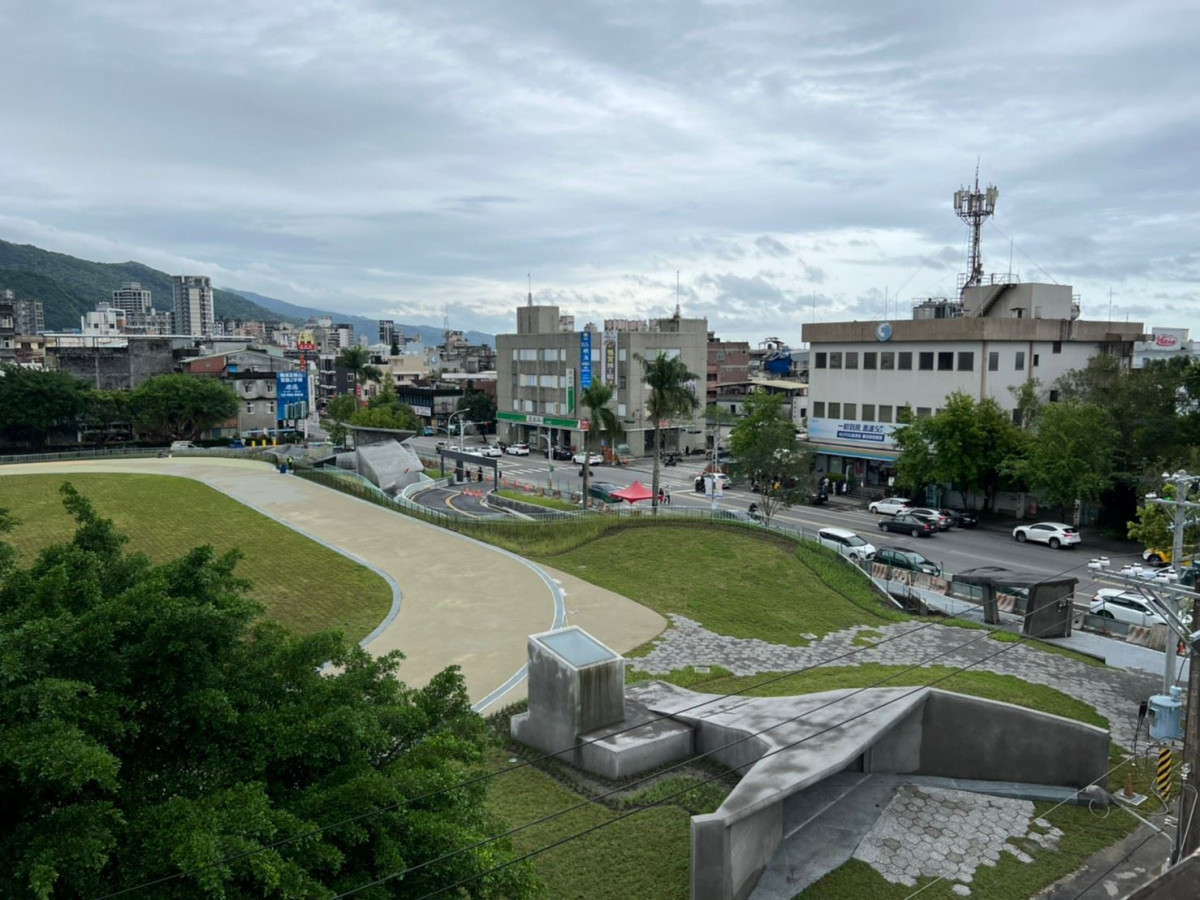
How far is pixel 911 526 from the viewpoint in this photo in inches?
1713

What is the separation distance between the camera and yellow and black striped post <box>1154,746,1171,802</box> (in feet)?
49.2

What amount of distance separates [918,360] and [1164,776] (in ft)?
131

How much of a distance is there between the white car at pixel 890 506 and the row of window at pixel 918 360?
876 cm

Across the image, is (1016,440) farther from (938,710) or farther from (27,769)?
(27,769)

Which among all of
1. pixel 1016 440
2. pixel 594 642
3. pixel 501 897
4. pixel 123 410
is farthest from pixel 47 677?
pixel 123 410

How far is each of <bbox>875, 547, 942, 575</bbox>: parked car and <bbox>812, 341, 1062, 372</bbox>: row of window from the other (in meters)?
20.1

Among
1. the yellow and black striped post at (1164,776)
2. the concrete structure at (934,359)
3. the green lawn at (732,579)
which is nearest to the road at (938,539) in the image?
the concrete structure at (934,359)

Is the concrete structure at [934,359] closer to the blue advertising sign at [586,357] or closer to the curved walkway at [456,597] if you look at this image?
the blue advertising sign at [586,357]

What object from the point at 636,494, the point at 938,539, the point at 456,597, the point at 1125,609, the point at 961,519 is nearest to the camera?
the point at 456,597

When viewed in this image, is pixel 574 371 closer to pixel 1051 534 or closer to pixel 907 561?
pixel 1051 534

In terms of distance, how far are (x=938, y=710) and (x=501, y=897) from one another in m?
9.03

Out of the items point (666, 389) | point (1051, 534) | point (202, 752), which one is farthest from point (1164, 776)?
point (666, 389)

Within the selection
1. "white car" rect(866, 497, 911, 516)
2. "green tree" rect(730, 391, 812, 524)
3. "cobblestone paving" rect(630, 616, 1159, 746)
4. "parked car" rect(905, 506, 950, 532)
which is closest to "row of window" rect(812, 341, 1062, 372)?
"green tree" rect(730, 391, 812, 524)

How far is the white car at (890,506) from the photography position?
47688 mm
